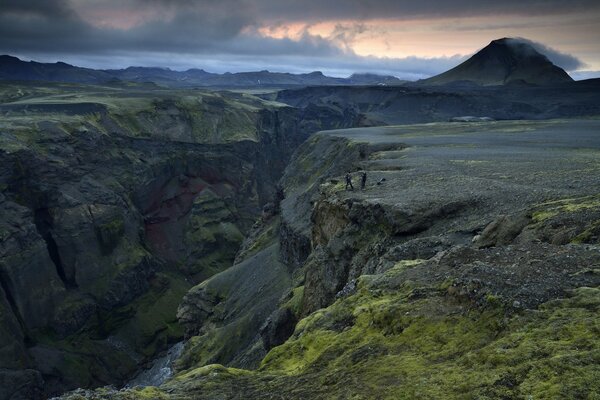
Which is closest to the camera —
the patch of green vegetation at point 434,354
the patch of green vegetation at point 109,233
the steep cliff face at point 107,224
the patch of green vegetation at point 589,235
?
the patch of green vegetation at point 434,354

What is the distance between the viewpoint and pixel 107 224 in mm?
100375

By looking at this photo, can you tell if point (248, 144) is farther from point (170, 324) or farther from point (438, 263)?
point (438, 263)

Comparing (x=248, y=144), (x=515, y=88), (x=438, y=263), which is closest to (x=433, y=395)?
(x=438, y=263)

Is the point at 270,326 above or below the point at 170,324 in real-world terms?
above

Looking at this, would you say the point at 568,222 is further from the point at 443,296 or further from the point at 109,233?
the point at 109,233

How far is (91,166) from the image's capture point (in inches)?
4232

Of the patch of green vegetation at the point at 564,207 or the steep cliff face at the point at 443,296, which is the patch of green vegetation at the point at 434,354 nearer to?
the steep cliff face at the point at 443,296

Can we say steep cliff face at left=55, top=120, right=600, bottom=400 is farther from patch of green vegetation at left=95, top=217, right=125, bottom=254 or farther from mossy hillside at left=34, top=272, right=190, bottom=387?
patch of green vegetation at left=95, top=217, right=125, bottom=254

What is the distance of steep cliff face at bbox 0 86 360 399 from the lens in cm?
7962

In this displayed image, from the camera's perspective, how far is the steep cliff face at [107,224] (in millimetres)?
79625

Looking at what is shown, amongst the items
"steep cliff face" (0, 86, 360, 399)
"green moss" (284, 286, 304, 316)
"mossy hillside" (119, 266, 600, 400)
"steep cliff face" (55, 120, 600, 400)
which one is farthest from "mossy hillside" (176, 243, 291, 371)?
"mossy hillside" (119, 266, 600, 400)

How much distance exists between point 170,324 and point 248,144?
71.7 meters

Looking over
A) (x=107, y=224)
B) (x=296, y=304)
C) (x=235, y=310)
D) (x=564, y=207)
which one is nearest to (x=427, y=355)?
(x=564, y=207)

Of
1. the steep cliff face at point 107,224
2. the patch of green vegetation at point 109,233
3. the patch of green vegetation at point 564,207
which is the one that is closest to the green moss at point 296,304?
the patch of green vegetation at point 564,207
